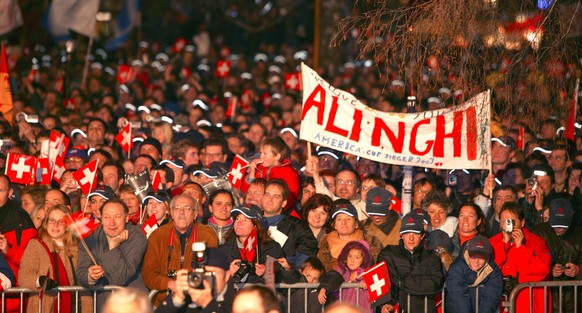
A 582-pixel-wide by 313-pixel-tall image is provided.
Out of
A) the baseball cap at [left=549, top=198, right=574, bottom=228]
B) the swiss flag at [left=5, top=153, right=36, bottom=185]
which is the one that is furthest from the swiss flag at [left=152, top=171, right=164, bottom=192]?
the baseball cap at [left=549, top=198, right=574, bottom=228]

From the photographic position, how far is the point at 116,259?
11398 millimetres

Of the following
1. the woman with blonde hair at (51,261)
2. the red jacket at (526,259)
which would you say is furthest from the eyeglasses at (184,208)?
the red jacket at (526,259)

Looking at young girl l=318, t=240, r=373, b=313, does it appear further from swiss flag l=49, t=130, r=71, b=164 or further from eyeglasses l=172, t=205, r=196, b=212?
swiss flag l=49, t=130, r=71, b=164

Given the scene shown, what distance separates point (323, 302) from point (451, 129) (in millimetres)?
3411

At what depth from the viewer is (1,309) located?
11070 millimetres

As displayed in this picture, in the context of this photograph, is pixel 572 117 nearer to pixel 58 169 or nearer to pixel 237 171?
pixel 237 171

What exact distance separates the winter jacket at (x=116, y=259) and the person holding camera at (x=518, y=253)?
10.7 ft

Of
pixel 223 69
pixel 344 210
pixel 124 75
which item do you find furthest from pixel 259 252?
pixel 223 69

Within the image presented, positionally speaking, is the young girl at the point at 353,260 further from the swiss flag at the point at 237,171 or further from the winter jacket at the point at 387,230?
the swiss flag at the point at 237,171

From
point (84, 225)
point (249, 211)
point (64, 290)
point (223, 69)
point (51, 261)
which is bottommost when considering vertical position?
point (64, 290)

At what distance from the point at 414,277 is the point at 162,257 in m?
2.18

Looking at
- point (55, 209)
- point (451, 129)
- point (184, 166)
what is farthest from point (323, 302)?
point (184, 166)

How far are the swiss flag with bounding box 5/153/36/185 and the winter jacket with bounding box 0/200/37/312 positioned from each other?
2.34 metres

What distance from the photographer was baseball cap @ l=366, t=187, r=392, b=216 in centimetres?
1287
